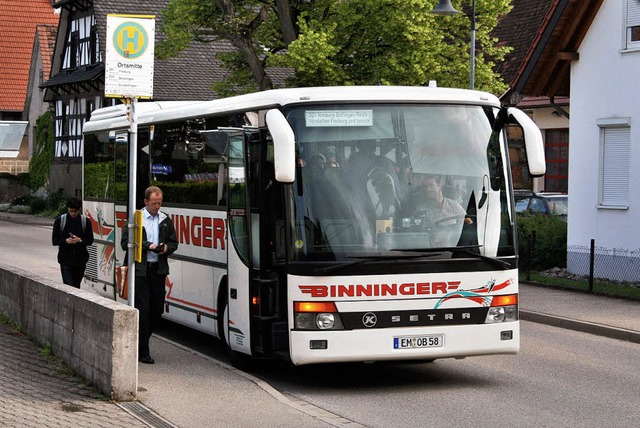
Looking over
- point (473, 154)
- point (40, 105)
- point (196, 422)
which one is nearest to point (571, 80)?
point (473, 154)

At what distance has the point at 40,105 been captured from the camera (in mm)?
74688

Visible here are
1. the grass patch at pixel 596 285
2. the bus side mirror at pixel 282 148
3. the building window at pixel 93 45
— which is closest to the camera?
the bus side mirror at pixel 282 148

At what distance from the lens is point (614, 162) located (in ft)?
84.2

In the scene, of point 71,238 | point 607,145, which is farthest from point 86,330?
point 607,145

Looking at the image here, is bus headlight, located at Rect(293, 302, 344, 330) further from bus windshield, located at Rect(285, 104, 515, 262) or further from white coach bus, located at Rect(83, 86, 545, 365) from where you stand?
bus windshield, located at Rect(285, 104, 515, 262)

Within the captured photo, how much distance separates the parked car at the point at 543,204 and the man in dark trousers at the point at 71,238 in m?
16.2

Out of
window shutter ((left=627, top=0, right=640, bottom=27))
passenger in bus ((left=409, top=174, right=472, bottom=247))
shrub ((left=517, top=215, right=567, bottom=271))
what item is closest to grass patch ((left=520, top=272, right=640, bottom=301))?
shrub ((left=517, top=215, right=567, bottom=271))

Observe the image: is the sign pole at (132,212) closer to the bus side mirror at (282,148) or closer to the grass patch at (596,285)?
the bus side mirror at (282,148)

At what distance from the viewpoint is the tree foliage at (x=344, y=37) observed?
106ft

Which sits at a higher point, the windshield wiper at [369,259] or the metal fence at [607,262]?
the windshield wiper at [369,259]

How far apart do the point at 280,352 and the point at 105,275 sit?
7.27 meters

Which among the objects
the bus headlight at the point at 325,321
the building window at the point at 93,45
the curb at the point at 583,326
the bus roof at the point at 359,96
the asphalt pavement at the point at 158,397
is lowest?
the curb at the point at 583,326

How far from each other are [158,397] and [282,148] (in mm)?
2508

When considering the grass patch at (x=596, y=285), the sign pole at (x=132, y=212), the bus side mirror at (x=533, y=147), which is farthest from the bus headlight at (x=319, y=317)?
the grass patch at (x=596, y=285)
